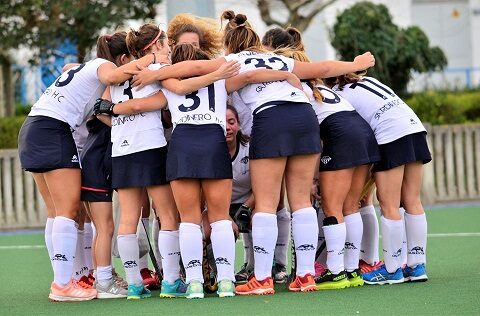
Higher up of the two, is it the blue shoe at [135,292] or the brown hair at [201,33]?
the brown hair at [201,33]

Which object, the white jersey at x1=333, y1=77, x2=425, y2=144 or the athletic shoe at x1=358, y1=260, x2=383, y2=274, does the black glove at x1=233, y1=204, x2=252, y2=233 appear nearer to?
the athletic shoe at x1=358, y1=260, x2=383, y2=274

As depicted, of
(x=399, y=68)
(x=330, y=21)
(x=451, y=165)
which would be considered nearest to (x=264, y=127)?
(x=451, y=165)

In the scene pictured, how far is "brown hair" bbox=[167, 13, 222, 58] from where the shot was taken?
9.72 m

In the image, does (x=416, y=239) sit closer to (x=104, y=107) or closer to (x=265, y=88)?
(x=265, y=88)

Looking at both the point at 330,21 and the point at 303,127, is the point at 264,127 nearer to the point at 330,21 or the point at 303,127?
the point at 303,127

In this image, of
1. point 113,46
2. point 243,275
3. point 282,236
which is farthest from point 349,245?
point 113,46

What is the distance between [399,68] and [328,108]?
12.9 m

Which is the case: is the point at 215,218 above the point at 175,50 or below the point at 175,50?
below

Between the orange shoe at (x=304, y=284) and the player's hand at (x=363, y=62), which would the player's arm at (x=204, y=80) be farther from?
the orange shoe at (x=304, y=284)

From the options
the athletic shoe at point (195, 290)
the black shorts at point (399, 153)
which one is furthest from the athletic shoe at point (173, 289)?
the black shorts at point (399, 153)

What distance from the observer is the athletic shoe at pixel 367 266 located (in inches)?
368

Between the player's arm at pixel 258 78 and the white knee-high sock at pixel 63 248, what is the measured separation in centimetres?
146

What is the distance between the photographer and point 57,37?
60.5 feet

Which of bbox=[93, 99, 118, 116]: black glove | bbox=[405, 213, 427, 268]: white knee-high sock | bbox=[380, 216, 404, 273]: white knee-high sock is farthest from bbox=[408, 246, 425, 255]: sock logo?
bbox=[93, 99, 118, 116]: black glove
